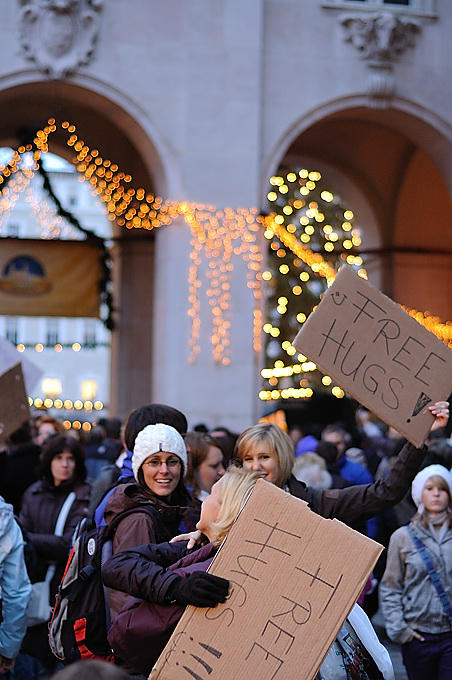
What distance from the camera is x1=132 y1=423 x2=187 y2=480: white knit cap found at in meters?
4.54

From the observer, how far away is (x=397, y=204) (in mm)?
21453

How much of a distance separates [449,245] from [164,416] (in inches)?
672

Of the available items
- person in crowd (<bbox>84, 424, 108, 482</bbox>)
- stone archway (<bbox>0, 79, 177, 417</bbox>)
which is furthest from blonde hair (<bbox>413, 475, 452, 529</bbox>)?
stone archway (<bbox>0, 79, 177, 417</bbox>)

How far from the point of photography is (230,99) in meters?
15.8

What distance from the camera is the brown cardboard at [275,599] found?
306 centimetres

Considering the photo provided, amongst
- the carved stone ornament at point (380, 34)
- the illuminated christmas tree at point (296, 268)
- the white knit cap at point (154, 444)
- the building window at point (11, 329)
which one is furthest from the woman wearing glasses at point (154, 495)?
the building window at point (11, 329)

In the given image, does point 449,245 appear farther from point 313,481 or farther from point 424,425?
point 424,425

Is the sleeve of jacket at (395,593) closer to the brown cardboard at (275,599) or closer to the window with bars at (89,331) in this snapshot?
the brown cardboard at (275,599)

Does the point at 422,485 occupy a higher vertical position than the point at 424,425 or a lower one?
lower

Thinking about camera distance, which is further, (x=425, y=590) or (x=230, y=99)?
(x=230, y=99)

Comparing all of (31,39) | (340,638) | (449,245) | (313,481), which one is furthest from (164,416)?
(449,245)

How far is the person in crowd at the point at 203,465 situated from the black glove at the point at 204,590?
9.59 feet

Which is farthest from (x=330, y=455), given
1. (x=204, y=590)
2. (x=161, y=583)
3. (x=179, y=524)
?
(x=204, y=590)

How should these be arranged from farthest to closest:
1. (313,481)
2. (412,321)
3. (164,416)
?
(313,481), (164,416), (412,321)
